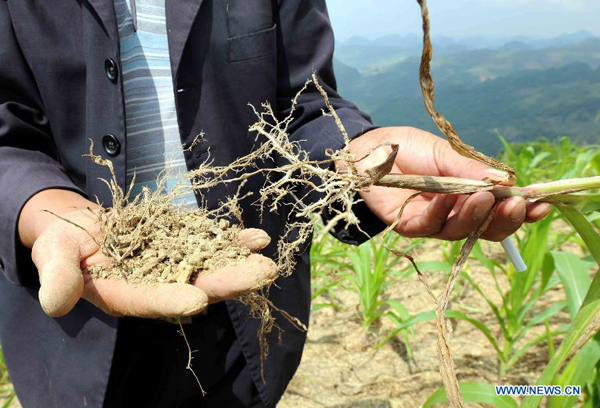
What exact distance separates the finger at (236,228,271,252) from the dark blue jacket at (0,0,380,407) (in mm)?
172

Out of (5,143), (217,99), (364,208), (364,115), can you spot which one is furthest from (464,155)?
(5,143)

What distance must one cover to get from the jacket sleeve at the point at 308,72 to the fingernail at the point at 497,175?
0.31 m

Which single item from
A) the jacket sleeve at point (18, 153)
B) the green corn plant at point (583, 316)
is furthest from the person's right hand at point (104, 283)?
the green corn plant at point (583, 316)

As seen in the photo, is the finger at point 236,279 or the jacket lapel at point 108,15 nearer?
the finger at point 236,279

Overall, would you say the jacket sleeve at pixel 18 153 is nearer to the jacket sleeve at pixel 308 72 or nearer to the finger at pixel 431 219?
the jacket sleeve at pixel 308 72

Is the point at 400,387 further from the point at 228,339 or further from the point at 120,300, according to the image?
the point at 120,300

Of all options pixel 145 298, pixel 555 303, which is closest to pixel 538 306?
pixel 555 303

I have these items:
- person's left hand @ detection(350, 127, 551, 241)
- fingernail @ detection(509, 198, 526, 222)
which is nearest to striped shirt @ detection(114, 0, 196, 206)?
person's left hand @ detection(350, 127, 551, 241)

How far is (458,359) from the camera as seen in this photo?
1606 millimetres

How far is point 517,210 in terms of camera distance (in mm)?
715

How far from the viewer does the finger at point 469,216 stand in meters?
0.70

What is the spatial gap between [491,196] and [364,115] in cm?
47

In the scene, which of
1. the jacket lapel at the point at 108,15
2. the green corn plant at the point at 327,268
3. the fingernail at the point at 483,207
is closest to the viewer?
the fingernail at the point at 483,207

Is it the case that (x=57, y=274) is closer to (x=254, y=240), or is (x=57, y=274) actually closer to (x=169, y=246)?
(x=169, y=246)
